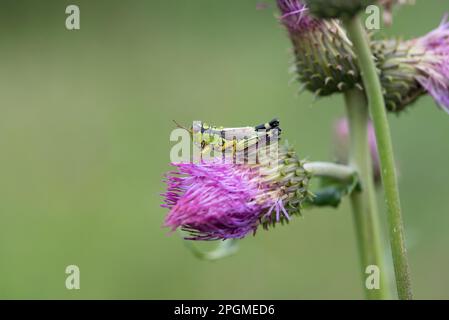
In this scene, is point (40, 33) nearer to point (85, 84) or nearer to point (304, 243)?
point (85, 84)

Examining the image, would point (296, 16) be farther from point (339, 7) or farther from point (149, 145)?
point (149, 145)

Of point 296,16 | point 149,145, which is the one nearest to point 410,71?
point 296,16

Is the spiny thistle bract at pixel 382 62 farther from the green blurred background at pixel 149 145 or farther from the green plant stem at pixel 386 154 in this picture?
the green blurred background at pixel 149 145

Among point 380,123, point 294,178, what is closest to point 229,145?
point 294,178

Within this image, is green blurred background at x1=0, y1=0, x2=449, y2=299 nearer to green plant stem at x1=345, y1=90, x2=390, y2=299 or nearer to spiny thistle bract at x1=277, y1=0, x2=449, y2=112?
green plant stem at x1=345, y1=90, x2=390, y2=299

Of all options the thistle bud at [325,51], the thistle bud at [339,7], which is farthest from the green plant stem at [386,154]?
the thistle bud at [325,51]
